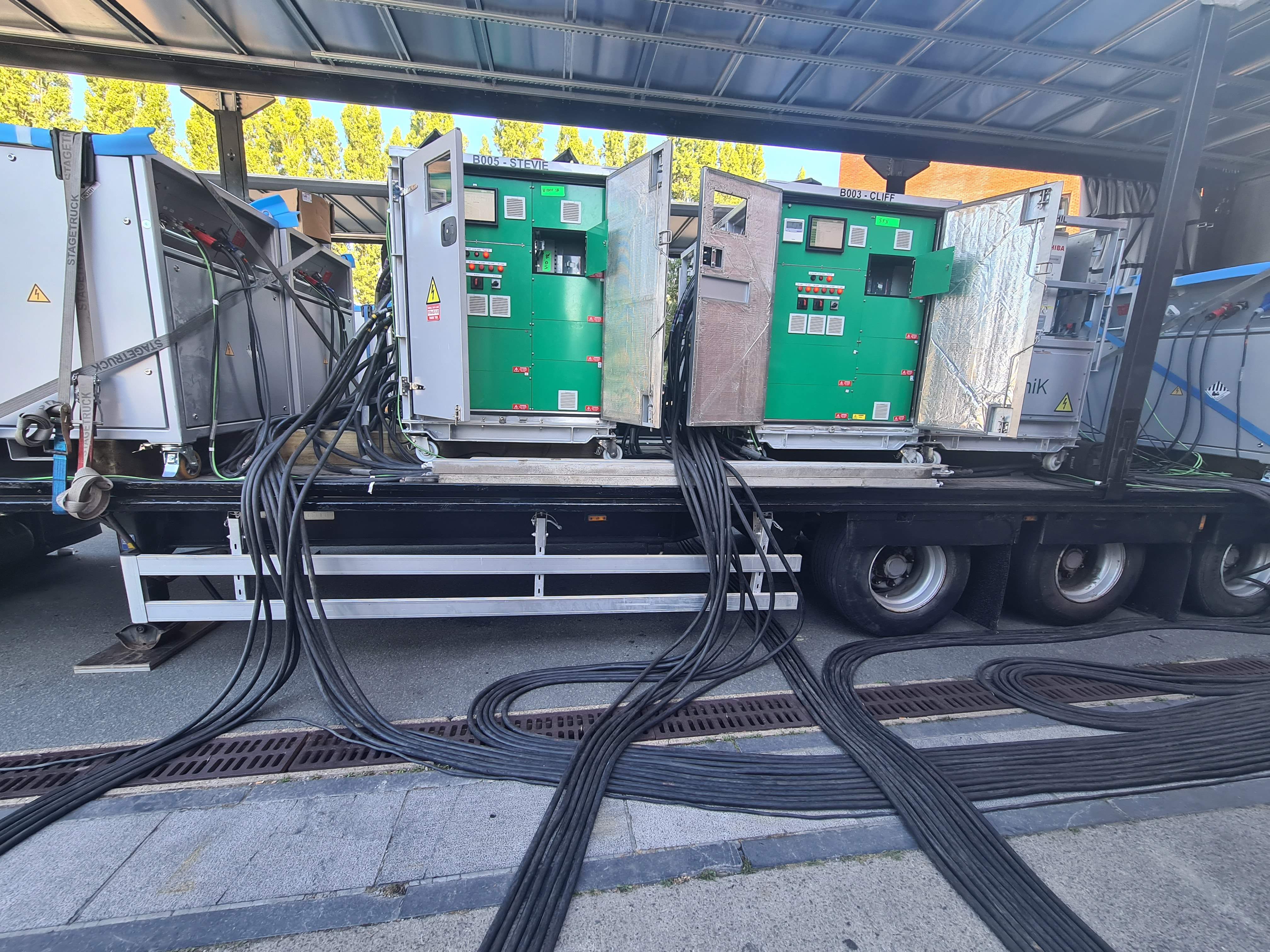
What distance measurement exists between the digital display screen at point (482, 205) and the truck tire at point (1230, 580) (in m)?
5.65

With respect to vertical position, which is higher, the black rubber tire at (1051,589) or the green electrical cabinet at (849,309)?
the green electrical cabinet at (849,309)

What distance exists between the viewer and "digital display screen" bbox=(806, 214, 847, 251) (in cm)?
347

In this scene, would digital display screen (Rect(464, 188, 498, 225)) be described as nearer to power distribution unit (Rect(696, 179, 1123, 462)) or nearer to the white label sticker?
the white label sticker

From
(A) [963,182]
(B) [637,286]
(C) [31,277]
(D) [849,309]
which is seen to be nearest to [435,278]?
(B) [637,286]

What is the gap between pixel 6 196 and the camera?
240 centimetres

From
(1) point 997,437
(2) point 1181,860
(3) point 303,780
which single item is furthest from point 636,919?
(1) point 997,437

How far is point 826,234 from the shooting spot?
349 cm

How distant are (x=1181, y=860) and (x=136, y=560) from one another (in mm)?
4707

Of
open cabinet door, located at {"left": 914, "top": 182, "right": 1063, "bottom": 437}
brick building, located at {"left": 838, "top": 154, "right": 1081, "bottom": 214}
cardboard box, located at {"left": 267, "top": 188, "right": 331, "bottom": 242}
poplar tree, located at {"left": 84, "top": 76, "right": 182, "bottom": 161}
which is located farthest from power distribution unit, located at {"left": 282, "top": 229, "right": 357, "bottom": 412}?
brick building, located at {"left": 838, "top": 154, "right": 1081, "bottom": 214}

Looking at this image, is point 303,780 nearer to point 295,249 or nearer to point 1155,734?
point 1155,734

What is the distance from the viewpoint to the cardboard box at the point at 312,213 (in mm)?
5211

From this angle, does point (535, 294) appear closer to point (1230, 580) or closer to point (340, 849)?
point (340, 849)

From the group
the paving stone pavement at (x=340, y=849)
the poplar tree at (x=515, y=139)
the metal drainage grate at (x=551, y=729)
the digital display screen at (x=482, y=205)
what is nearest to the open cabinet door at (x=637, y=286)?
the digital display screen at (x=482, y=205)

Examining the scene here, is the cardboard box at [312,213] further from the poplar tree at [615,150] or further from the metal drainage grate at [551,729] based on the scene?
the poplar tree at [615,150]
